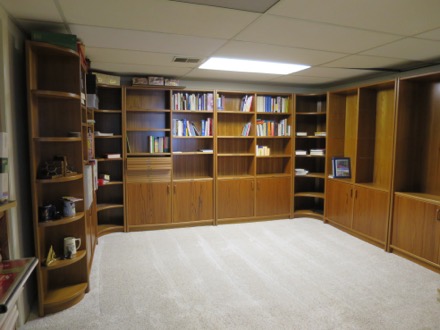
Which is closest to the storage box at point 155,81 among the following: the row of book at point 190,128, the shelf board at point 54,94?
the row of book at point 190,128

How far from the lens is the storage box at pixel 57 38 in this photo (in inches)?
91.9

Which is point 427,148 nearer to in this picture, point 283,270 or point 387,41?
point 387,41

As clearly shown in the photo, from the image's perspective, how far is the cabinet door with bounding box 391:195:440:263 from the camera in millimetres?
3217

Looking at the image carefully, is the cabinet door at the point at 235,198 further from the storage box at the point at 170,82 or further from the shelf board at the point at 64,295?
the shelf board at the point at 64,295

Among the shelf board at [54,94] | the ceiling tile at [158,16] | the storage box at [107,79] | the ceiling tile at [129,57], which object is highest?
the ceiling tile at [129,57]

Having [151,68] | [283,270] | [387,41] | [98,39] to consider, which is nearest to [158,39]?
[98,39]

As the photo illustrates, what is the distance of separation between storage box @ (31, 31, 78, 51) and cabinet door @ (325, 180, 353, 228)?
3880 mm

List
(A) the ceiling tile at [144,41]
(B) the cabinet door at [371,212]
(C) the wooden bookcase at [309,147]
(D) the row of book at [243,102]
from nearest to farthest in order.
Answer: (A) the ceiling tile at [144,41]
(B) the cabinet door at [371,212]
(D) the row of book at [243,102]
(C) the wooden bookcase at [309,147]

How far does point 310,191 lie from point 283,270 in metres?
2.70

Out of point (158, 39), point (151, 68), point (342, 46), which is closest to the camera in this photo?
point (158, 39)

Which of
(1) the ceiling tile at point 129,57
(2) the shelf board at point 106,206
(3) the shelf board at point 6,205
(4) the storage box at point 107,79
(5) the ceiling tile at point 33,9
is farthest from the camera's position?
(2) the shelf board at point 106,206

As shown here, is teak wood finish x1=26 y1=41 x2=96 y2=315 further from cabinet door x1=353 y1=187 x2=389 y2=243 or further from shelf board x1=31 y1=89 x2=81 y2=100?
cabinet door x1=353 y1=187 x2=389 y2=243

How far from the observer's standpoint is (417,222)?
340cm

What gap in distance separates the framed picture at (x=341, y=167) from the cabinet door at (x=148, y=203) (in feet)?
8.49
